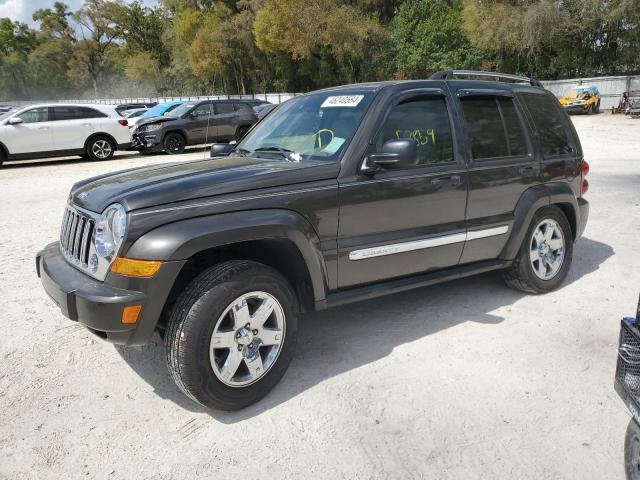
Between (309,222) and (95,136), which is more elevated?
(309,222)

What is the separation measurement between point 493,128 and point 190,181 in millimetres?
2525

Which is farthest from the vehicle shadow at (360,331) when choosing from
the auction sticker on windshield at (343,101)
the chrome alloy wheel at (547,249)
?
the auction sticker on windshield at (343,101)

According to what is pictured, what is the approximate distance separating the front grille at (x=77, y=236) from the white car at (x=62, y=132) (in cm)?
→ 1219

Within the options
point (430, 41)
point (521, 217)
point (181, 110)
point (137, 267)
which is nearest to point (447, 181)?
point (521, 217)

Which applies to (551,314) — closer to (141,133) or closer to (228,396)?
(228,396)

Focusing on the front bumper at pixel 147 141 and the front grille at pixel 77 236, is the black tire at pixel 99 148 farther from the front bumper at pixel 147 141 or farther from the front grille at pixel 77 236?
the front grille at pixel 77 236

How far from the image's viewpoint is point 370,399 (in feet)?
10.4

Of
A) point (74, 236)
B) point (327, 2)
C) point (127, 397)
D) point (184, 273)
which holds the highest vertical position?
point (327, 2)

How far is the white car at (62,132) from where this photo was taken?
13.9 metres

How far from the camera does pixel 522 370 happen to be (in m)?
3.47

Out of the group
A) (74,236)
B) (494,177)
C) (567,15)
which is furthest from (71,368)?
(567,15)

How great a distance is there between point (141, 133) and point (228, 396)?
14.0 m

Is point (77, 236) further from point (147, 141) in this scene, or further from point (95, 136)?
point (147, 141)

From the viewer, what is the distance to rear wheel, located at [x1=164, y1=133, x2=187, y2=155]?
15.8 m
